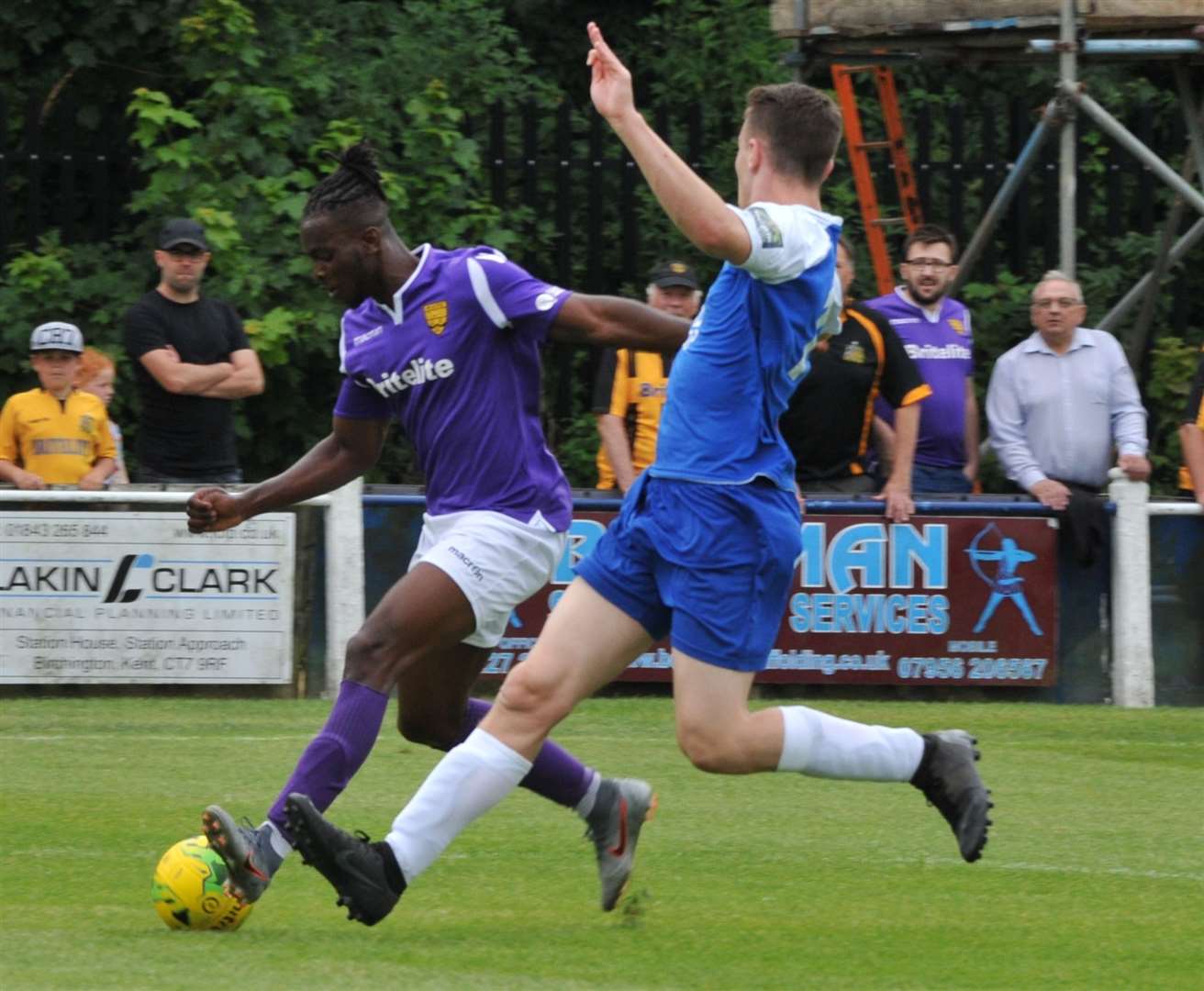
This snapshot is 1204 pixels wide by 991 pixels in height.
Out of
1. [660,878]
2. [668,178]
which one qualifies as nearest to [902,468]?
[660,878]

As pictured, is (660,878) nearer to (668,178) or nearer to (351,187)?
(351,187)

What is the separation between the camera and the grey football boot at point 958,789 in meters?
5.78

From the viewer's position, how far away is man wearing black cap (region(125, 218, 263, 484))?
10930 millimetres

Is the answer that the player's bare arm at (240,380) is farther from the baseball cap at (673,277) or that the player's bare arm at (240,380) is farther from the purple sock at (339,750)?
the purple sock at (339,750)

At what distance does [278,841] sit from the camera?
19.2 feet

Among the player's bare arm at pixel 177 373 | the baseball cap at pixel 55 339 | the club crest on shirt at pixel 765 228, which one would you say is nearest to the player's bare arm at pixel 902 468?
the player's bare arm at pixel 177 373

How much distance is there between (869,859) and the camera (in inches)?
279

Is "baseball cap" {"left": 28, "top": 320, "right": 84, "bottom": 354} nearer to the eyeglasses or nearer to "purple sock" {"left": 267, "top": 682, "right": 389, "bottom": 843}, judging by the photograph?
the eyeglasses

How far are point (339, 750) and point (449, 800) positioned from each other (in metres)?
0.49

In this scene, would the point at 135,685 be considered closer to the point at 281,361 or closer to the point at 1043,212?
the point at 281,361

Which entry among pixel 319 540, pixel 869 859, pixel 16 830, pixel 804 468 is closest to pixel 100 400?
pixel 319 540

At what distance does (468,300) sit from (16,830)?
99.6 inches

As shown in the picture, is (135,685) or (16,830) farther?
(135,685)

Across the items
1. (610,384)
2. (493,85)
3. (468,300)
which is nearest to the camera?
(468,300)
